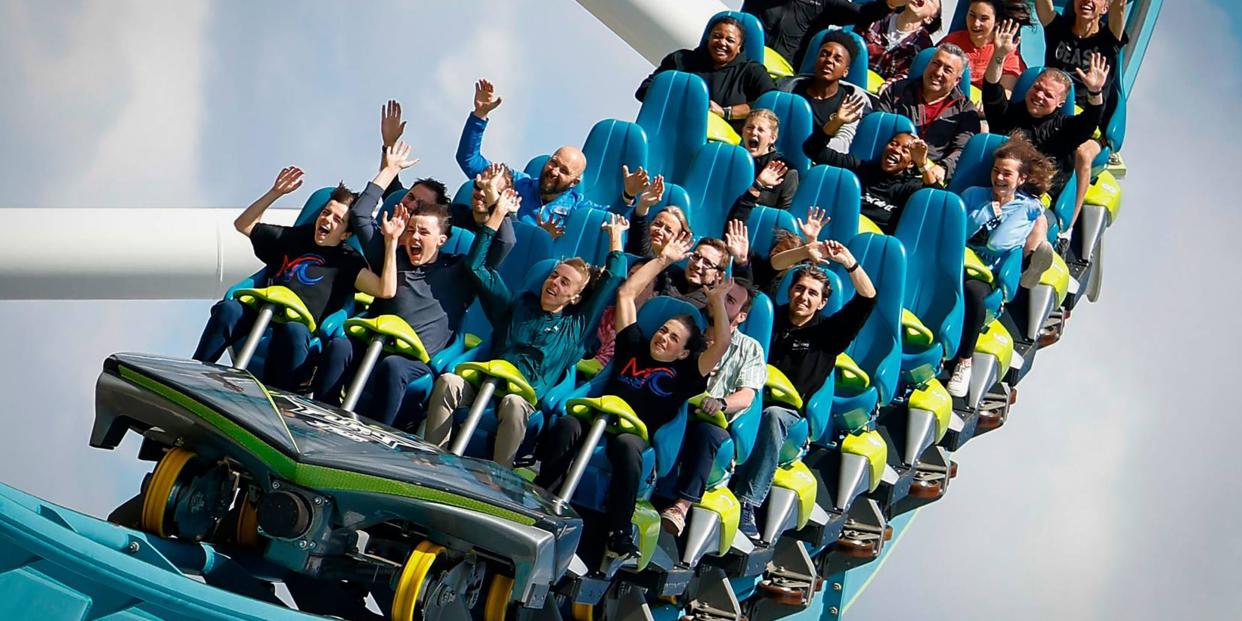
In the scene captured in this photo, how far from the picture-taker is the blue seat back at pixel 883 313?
533cm

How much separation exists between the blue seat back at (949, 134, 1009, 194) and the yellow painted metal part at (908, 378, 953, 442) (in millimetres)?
841

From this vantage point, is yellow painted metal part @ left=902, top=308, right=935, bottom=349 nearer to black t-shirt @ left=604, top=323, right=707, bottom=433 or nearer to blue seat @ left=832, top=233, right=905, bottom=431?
blue seat @ left=832, top=233, right=905, bottom=431

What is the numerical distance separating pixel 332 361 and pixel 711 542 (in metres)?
1.15

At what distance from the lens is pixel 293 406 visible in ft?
13.4

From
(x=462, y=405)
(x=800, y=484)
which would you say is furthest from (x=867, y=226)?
(x=462, y=405)

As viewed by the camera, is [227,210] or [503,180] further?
[227,210]

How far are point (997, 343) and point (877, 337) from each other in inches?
31.1

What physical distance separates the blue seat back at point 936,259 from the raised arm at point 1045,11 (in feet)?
5.53

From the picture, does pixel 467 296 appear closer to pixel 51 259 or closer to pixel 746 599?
pixel 746 599

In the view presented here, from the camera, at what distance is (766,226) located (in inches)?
220

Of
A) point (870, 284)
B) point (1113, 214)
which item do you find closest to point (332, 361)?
point (870, 284)

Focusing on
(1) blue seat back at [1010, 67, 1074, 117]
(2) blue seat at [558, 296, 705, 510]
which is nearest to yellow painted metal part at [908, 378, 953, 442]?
(2) blue seat at [558, 296, 705, 510]

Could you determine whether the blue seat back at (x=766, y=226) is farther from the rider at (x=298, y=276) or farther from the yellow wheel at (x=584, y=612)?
the yellow wheel at (x=584, y=612)

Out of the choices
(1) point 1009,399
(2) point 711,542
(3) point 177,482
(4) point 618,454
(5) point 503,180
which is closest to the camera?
(3) point 177,482
